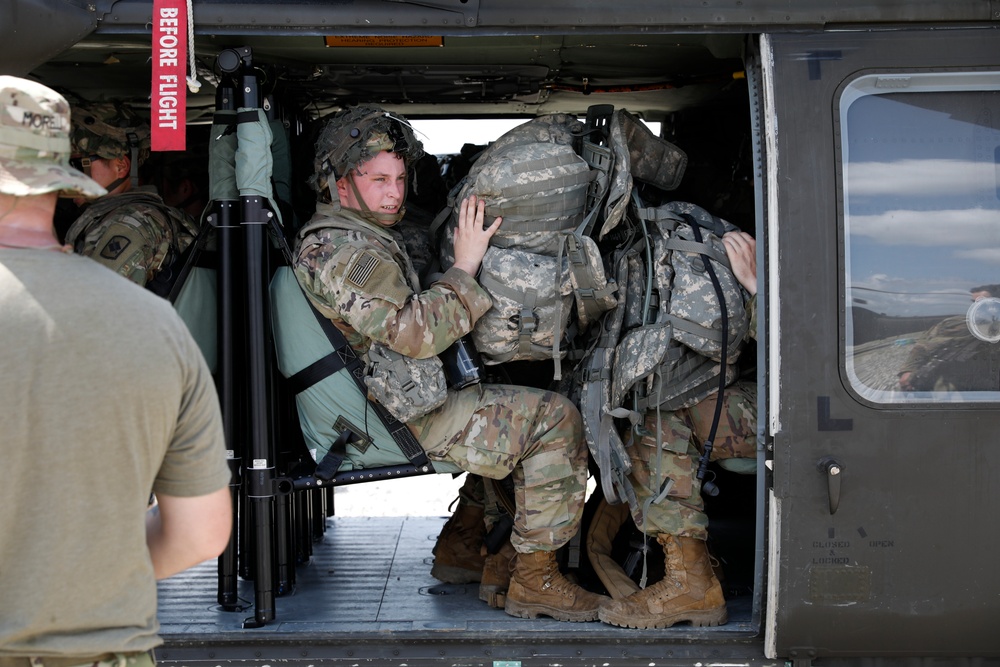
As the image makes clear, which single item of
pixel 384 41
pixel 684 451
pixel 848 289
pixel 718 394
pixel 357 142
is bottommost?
pixel 684 451

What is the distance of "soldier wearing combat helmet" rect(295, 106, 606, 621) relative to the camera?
134 inches

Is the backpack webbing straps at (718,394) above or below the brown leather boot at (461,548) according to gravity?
above

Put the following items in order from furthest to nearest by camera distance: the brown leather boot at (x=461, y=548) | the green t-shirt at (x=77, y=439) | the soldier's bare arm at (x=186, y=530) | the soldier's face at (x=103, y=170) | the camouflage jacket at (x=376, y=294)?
the brown leather boot at (x=461, y=548) → the soldier's face at (x=103, y=170) → the camouflage jacket at (x=376, y=294) → the soldier's bare arm at (x=186, y=530) → the green t-shirt at (x=77, y=439)

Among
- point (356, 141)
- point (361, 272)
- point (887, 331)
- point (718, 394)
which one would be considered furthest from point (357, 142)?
point (887, 331)

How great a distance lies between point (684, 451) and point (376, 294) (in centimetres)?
115

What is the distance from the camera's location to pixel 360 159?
355 centimetres

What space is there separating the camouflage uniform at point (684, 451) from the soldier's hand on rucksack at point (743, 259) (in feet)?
1.20

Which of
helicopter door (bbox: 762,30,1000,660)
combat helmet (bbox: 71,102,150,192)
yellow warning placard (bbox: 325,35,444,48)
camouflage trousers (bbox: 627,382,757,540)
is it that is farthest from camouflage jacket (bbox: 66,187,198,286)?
helicopter door (bbox: 762,30,1000,660)

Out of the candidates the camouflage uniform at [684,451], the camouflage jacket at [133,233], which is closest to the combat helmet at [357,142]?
the camouflage jacket at [133,233]

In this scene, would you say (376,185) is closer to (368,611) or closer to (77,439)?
(368,611)

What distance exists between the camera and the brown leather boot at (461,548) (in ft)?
13.1

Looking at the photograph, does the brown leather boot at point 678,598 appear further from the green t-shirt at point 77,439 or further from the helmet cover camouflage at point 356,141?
the green t-shirt at point 77,439

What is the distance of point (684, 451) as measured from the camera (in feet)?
11.5

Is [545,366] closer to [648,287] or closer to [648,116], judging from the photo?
[648,287]
